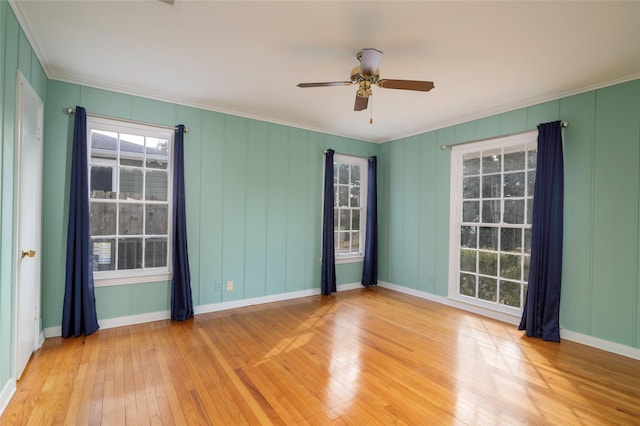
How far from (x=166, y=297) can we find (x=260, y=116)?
2.68 m

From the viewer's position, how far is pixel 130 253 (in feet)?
11.8

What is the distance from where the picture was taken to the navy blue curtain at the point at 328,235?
196 inches

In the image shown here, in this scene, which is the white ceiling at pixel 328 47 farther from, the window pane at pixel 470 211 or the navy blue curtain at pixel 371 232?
the navy blue curtain at pixel 371 232

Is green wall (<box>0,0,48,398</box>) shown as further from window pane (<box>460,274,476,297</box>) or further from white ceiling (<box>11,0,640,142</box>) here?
window pane (<box>460,274,476,297</box>)

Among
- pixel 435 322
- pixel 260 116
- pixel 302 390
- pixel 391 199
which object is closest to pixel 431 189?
pixel 391 199

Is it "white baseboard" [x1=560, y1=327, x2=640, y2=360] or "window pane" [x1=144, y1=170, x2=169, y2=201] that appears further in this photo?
"window pane" [x1=144, y1=170, x2=169, y2=201]

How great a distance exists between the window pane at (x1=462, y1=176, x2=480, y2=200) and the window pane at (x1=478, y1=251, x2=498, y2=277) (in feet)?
2.67

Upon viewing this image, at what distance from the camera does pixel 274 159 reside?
4590 millimetres

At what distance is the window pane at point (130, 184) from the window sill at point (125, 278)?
88 centimetres

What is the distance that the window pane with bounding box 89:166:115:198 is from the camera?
11.2ft

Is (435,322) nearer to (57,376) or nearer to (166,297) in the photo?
(166,297)

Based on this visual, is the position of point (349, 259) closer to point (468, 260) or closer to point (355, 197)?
point (355, 197)

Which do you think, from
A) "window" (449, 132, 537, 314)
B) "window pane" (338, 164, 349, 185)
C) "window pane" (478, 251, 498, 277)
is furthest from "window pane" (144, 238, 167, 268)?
"window pane" (478, 251, 498, 277)

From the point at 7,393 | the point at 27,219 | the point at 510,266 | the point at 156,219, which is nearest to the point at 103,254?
the point at 156,219
